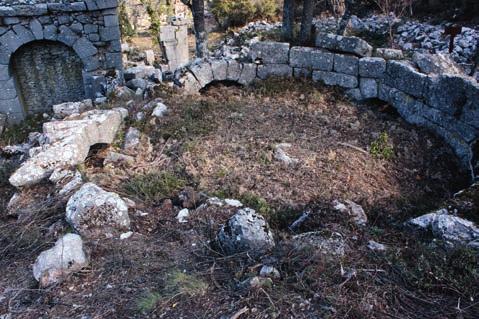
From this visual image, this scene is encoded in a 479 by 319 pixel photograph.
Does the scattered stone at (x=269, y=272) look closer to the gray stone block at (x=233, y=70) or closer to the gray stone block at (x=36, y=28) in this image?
the gray stone block at (x=233, y=70)

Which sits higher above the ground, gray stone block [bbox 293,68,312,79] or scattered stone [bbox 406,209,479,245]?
gray stone block [bbox 293,68,312,79]

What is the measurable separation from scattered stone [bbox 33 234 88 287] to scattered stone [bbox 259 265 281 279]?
4.64 feet

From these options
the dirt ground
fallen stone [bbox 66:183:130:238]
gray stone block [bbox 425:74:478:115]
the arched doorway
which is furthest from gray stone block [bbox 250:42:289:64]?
fallen stone [bbox 66:183:130:238]

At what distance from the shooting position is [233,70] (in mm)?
7480

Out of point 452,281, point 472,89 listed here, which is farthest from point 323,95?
point 452,281

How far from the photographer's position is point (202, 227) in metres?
3.68

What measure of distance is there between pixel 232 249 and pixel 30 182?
2.91 metres

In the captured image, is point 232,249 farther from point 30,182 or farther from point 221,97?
point 221,97

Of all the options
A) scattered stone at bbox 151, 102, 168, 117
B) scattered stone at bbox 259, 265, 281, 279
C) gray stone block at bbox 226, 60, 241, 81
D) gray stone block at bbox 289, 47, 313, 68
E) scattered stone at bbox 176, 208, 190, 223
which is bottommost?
scattered stone at bbox 176, 208, 190, 223

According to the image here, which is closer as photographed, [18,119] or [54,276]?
[54,276]

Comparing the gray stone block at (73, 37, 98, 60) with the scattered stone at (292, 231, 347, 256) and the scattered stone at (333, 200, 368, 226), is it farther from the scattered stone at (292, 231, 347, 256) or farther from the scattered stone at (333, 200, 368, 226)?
the scattered stone at (292, 231, 347, 256)

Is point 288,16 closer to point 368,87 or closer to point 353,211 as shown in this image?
point 368,87

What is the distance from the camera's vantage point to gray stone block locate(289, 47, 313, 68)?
7.35m

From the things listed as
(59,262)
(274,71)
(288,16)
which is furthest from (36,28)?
(59,262)
